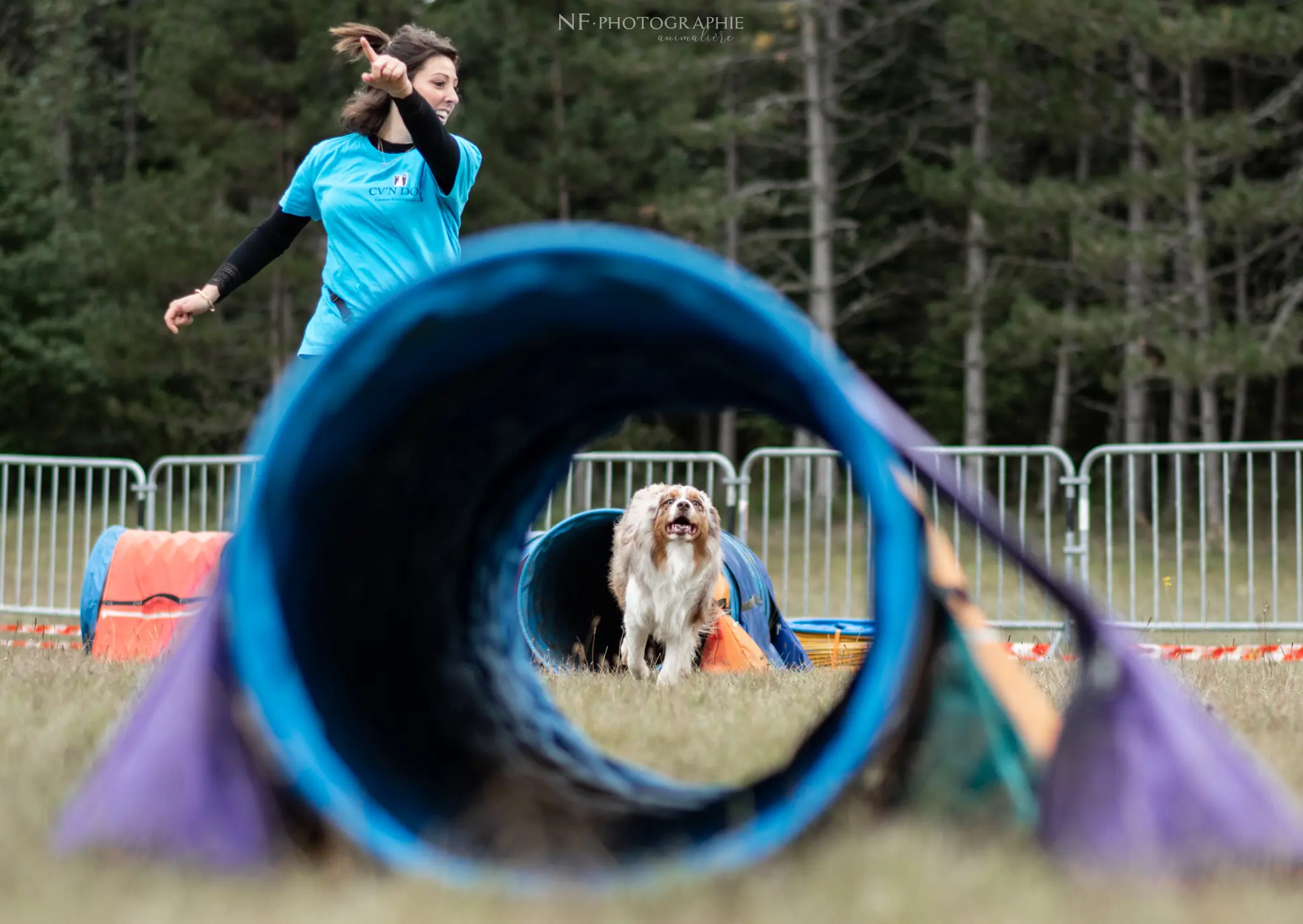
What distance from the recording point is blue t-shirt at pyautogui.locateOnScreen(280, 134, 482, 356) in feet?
15.7

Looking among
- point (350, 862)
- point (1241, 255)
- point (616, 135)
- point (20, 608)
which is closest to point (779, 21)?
point (616, 135)

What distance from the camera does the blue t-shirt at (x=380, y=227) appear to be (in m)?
4.78

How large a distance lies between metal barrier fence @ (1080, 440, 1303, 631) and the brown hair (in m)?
5.49

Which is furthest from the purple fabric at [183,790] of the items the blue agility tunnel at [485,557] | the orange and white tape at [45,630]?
the orange and white tape at [45,630]

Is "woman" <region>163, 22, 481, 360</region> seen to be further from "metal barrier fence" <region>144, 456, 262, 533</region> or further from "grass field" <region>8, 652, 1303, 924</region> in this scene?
"grass field" <region>8, 652, 1303, 924</region>

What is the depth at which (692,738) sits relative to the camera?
3.87m

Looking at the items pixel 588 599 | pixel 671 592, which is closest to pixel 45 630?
pixel 588 599

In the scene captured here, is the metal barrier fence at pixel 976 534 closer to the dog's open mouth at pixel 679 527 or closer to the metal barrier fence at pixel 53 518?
the metal barrier fence at pixel 53 518

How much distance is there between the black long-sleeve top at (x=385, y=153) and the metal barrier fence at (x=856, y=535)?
1.71 m

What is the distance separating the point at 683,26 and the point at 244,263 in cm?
1846

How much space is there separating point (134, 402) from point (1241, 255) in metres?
19.1

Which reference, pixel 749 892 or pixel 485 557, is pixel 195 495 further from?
pixel 749 892

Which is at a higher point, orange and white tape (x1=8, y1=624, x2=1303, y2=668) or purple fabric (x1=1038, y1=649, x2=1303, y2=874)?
purple fabric (x1=1038, y1=649, x2=1303, y2=874)

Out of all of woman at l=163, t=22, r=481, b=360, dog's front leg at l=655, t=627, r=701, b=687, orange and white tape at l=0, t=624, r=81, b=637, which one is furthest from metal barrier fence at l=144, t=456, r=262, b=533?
dog's front leg at l=655, t=627, r=701, b=687
